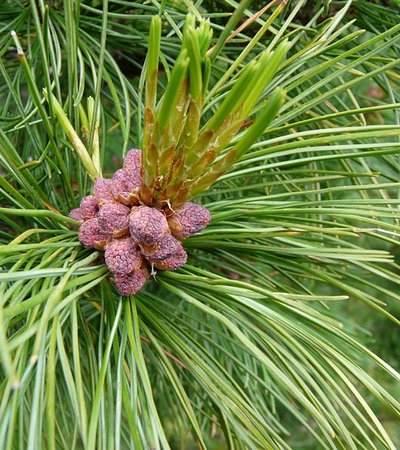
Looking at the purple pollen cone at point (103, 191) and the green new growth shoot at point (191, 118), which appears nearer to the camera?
the green new growth shoot at point (191, 118)

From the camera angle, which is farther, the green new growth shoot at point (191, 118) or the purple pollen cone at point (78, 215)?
the purple pollen cone at point (78, 215)

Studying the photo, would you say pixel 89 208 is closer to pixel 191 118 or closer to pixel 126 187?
pixel 126 187

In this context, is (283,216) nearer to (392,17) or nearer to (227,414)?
(227,414)

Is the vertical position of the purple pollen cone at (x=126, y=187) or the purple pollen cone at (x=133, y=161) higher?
the purple pollen cone at (x=133, y=161)

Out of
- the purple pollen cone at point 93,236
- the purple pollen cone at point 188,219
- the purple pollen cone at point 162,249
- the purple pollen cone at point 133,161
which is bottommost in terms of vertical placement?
the purple pollen cone at point 162,249

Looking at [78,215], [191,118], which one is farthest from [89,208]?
[191,118]

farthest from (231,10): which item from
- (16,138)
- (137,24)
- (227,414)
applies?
(227,414)

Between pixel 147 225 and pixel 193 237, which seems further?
pixel 193 237
